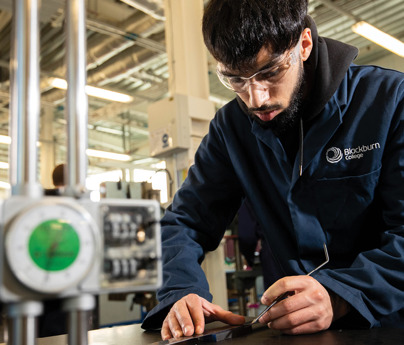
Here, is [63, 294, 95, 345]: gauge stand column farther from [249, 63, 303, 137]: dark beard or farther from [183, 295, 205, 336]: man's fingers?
[249, 63, 303, 137]: dark beard

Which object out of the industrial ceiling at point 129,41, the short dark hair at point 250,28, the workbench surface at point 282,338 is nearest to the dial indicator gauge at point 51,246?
the workbench surface at point 282,338

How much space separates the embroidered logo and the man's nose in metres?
0.20

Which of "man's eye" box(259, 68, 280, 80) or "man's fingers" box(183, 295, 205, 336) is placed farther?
"man's eye" box(259, 68, 280, 80)

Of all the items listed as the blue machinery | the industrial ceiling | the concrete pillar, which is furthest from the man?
the industrial ceiling

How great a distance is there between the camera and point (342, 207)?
1.00 metres

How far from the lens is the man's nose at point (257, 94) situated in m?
1.03

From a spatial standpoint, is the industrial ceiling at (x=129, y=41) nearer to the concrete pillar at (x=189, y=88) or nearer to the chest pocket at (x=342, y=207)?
the concrete pillar at (x=189, y=88)

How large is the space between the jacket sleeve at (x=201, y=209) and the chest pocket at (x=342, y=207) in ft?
1.01

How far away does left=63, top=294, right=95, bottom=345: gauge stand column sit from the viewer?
0.37m

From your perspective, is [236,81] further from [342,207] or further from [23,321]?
[23,321]

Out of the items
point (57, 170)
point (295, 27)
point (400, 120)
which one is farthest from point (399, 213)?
point (57, 170)

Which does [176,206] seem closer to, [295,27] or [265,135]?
[265,135]

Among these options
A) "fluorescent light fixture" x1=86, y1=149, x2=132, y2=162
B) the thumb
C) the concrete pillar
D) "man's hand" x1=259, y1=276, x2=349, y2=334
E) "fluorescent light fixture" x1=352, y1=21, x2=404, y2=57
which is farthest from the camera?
"fluorescent light fixture" x1=86, y1=149, x2=132, y2=162

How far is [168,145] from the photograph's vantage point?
2.75m
